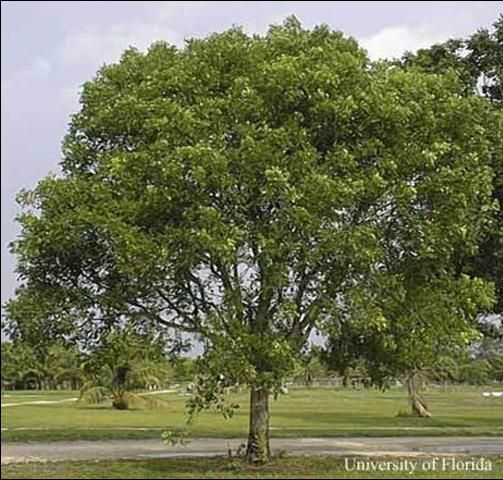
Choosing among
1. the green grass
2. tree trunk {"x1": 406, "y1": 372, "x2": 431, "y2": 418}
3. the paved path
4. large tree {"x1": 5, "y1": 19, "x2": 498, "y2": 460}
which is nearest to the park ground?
the green grass

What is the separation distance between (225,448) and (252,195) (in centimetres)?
1027

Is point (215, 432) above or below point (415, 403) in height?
below

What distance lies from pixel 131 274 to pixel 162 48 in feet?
17.3

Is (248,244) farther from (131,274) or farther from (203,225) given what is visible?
(131,274)

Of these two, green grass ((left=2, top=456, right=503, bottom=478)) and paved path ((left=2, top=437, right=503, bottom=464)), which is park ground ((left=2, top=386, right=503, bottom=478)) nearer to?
green grass ((left=2, top=456, right=503, bottom=478))

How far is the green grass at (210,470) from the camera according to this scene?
1725cm

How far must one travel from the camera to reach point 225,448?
26.5 metres

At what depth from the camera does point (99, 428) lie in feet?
118

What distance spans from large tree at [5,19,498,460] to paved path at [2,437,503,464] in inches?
193

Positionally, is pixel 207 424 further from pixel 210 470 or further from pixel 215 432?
pixel 210 470

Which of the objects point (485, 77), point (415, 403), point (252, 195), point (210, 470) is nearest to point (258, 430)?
point (210, 470)

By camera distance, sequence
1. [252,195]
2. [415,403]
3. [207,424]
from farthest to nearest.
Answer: [415,403]
[207,424]
[252,195]

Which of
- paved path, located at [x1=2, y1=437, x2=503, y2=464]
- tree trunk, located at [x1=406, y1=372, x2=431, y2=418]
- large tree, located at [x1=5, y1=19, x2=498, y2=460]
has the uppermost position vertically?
large tree, located at [x1=5, y1=19, x2=498, y2=460]

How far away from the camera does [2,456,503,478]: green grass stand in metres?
17.2
